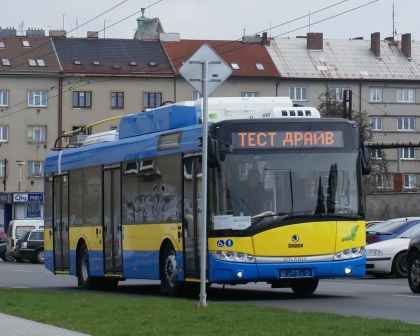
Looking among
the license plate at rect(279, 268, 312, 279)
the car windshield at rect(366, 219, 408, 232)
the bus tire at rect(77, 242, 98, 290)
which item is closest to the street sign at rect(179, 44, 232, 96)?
the license plate at rect(279, 268, 312, 279)

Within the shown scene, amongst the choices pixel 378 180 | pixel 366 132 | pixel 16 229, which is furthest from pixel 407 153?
pixel 16 229

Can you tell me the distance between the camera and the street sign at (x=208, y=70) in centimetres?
1446

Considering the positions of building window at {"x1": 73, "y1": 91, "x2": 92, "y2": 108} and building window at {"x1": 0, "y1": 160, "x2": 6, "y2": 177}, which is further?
building window at {"x1": 73, "y1": 91, "x2": 92, "y2": 108}

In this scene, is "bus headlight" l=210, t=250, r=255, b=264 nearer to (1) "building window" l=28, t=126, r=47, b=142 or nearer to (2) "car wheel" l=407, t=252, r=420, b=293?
(2) "car wheel" l=407, t=252, r=420, b=293

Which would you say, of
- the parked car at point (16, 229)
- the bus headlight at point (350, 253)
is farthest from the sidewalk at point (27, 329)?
the parked car at point (16, 229)

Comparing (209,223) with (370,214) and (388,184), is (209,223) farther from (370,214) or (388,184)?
(388,184)

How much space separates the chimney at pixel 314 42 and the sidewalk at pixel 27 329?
7907cm

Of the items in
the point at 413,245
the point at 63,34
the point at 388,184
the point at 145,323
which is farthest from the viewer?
the point at 63,34

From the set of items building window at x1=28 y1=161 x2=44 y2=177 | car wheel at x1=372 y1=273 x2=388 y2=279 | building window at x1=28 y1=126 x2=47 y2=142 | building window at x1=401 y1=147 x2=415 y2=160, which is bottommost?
car wheel at x1=372 y1=273 x2=388 y2=279

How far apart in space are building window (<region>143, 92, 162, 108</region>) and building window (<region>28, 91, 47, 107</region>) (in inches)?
297

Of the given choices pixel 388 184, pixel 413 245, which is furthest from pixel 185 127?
pixel 388 184

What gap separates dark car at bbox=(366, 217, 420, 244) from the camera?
87.8ft

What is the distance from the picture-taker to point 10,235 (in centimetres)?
4950

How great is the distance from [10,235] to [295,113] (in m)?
34.3
